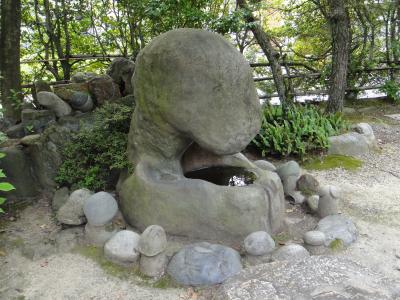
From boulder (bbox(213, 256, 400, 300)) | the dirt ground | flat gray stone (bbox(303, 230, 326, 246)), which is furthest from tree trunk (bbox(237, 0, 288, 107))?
boulder (bbox(213, 256, 400, 300))

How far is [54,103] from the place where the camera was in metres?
4.34

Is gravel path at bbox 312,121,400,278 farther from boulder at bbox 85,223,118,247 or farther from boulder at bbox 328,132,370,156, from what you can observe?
boulder at bbox 85,223,118,247

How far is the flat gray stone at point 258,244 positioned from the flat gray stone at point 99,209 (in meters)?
1.18

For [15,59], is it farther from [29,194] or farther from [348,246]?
[348,246]

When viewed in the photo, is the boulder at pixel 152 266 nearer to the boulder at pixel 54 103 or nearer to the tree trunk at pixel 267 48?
the boulder at pixel 54 103

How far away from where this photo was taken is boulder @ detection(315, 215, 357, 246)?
323 centimetres

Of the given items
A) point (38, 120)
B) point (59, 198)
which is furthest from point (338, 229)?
point (38, 120)

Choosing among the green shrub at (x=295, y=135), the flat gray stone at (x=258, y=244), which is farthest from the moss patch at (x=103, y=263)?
the green shrub at (x=295, y=135)

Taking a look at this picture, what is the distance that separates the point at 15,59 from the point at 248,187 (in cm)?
387

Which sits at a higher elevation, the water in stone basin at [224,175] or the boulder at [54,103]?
the boulder at [54,103]

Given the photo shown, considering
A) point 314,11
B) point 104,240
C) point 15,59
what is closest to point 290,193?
point 104,240

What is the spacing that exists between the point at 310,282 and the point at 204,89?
157 centimetres

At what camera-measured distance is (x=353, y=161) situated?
17.1 ft

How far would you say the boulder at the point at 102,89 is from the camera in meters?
4.61
